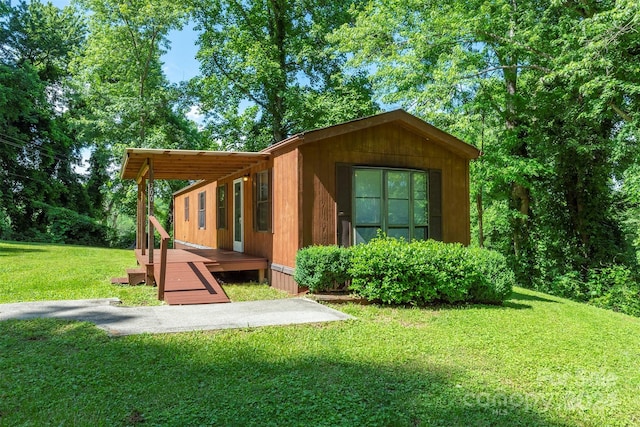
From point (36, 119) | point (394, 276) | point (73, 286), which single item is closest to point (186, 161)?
point (73, 286)

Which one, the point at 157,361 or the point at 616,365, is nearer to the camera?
the point at 157,361

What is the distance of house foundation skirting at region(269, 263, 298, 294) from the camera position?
7254 mm

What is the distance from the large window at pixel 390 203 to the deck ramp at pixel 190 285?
2559 millimetres

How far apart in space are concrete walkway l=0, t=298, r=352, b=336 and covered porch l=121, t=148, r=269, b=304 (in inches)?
24.0

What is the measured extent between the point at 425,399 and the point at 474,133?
36.9 feet

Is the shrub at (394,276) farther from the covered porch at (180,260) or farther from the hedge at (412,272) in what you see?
the covered porch at (180,260)

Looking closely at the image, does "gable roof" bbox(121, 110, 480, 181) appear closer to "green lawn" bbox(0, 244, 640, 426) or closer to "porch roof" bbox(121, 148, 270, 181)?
"porch roof" bbox(121, 148, 270, 181)

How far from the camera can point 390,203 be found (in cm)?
772

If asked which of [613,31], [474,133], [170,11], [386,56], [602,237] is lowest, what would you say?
[602,237]

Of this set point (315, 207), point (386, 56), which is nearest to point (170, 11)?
point (386, 56)

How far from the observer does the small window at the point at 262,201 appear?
842cm

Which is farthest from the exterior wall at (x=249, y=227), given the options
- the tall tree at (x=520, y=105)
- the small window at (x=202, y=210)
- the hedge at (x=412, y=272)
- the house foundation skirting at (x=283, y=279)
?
the tall tree at (x=520, y=105)

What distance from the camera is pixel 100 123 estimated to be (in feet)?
62.4

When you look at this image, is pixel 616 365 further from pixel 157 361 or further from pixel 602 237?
pixel 602 237
